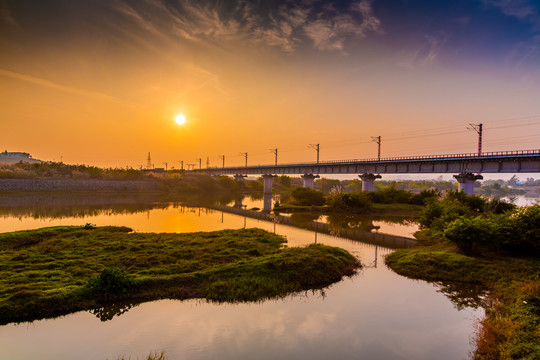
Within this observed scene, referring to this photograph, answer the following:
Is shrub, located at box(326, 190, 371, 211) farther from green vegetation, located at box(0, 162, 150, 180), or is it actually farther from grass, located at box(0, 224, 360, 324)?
green vegetation, located at box(0, 162, 150, 180)

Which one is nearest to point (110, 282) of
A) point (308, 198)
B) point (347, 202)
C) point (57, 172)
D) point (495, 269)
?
point (495, 269)

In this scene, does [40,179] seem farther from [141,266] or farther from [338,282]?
[338,282]

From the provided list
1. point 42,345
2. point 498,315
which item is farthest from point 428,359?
point 42,345

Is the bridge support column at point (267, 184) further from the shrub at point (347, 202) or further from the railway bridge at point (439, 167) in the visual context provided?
the shrub at point (347, 202)

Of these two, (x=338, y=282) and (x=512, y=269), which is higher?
(x=512, y=269)

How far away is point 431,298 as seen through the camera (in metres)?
13.4

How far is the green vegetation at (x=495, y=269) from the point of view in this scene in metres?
9.59

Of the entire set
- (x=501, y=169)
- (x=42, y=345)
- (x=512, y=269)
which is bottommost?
(x=42, y=345)

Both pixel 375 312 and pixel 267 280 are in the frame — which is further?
Result: pixel 267 280

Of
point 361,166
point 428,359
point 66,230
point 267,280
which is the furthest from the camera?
point 361,166

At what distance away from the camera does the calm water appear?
30.3 ft

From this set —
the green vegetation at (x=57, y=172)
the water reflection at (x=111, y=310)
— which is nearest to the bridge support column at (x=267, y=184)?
the green vegetation at (x=57, y=172)

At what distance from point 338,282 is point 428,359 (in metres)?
6.44

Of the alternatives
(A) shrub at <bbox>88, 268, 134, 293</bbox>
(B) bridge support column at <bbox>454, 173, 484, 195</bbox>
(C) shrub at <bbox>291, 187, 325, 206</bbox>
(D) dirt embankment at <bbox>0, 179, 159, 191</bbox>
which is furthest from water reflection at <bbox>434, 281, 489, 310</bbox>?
(D) dirt embankment at <bbox>0, 179, 159, 191</bbox>
